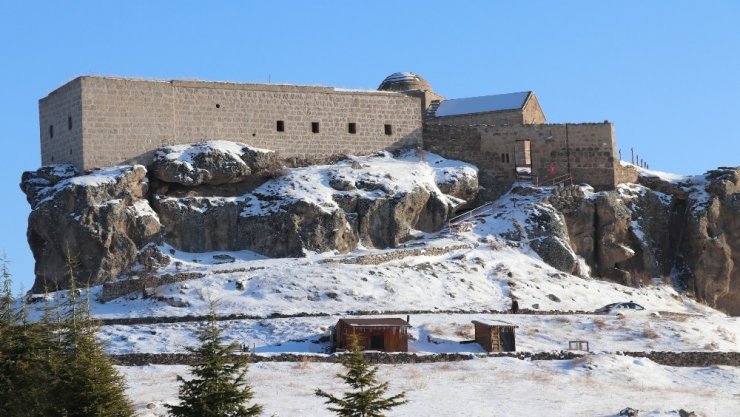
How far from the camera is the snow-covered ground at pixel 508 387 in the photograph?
124 feet

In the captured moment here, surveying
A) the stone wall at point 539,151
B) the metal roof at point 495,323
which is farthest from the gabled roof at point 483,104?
the metal roof at point 495,323

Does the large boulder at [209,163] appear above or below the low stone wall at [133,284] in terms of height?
above

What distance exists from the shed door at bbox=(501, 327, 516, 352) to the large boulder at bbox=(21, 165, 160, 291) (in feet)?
63.9

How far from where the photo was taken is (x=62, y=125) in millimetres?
62625

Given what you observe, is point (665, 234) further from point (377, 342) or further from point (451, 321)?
point (377, 342)

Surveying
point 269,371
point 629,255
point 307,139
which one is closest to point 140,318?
point 269,371

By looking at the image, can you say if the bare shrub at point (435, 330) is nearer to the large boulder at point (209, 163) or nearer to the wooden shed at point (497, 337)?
the wooden shed at point (497, 337)

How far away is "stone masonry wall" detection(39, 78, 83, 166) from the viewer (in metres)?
61.2

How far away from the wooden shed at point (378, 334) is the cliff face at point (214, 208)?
1408 cm

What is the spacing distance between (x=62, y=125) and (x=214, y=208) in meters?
9.24

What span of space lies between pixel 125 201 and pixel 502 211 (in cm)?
1937

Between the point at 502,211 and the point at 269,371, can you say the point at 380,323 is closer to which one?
the point at 269,371

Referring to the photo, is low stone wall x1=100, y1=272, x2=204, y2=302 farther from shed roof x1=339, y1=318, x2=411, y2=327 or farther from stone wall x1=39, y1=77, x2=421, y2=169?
shed roof x1=339, y1=318, x2=411, y2=327

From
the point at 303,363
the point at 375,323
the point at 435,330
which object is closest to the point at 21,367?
the point at 303,363
